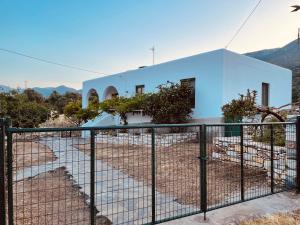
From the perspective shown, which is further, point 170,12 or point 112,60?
point 112,60

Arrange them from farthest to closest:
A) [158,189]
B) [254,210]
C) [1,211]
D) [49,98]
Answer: [49,98] < [158,189] < [254,210] < [1,211]

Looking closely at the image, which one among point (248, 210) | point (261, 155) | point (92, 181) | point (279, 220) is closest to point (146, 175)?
point (261, 155)

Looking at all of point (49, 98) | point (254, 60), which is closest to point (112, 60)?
point (254, 60)

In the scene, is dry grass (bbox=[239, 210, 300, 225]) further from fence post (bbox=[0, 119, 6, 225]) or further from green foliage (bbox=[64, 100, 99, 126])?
green foliage (bbox=[64, 100, 99, 126])

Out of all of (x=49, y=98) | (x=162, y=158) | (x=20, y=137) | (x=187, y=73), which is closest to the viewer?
(x=20, y=137)

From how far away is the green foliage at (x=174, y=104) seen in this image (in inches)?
508

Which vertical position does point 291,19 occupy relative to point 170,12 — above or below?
below

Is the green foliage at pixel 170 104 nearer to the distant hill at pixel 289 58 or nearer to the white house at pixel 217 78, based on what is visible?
the white house at pixel 217 78

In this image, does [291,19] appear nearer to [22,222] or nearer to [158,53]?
[22,222]

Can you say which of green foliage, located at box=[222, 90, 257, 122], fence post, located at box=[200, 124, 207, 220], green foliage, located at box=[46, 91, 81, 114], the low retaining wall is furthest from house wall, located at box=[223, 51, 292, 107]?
green foliage, located at box=[46, 91, 81, 114]

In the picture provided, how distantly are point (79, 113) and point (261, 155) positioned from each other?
15.4 meters

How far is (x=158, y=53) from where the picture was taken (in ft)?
67.5

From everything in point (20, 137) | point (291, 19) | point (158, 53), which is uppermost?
point (158, 53)

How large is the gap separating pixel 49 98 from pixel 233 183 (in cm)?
4230
